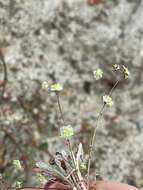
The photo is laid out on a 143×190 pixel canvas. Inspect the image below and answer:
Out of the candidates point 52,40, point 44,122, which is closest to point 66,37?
point 52,40

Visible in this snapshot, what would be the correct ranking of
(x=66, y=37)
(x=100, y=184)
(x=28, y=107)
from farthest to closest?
(x=66, y=37), (x=28, y=107), (x=100, y=184)

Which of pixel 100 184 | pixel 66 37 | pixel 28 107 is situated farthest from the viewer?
pixel 66 37

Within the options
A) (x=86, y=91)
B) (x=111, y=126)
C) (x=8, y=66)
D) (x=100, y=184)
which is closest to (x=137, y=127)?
(x=111, y=126)

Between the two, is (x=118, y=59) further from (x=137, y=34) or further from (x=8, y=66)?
(x=8, y=66)

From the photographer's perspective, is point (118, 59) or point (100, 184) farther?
point (118, 59)

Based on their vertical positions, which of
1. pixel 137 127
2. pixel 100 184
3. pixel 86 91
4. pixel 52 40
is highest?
pixel 52 40

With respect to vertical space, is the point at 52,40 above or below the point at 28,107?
above
